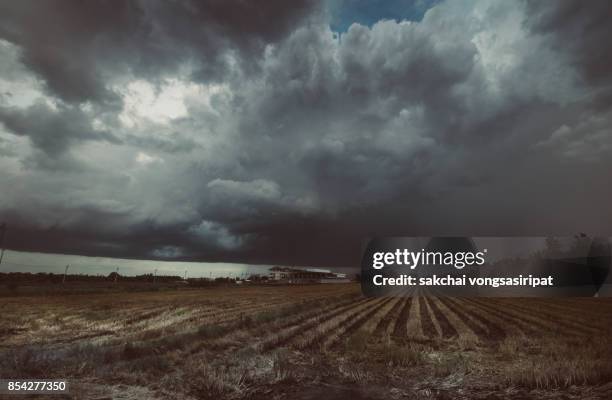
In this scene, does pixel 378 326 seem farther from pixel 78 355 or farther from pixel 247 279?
pixel 247 279

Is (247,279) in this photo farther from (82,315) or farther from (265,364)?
(265,364)

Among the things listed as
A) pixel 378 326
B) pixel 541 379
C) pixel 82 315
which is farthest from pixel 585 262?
pixel 82 315

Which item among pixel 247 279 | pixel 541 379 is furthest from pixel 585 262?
pixel 247 279

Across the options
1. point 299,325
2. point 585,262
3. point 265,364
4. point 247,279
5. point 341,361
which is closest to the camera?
point 265,364

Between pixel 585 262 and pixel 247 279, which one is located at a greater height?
pixel 585 262

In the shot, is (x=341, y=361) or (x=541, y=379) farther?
(x=341, y=361)

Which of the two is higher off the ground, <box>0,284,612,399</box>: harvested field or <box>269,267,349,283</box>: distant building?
<box>0,284,612,399</box>: harvested field

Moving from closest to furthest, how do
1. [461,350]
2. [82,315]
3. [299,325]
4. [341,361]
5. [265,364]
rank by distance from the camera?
1. [265,364]
2. [341,361]
3. [461,350]
4. [299,325]
5. [82,315]

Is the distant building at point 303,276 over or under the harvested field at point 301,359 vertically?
under

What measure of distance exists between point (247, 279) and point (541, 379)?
142697 millimetres

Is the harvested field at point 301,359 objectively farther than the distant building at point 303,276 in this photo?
No

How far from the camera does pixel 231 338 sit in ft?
59.7

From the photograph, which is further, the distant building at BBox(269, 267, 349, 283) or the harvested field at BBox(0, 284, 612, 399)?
the distant building at BBox(269, 267, 349, 283)

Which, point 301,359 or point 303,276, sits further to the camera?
point 303,276
